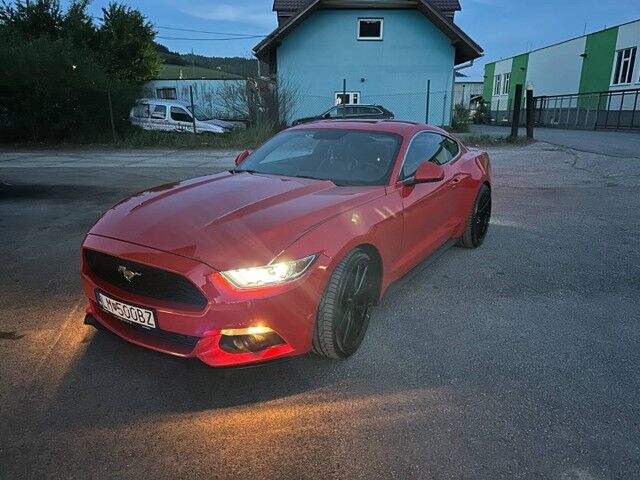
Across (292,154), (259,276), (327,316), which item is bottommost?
(327,316)

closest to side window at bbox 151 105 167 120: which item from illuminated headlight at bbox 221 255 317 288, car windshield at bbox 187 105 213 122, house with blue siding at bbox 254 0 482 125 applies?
car windshield at bbox 187 105 213 122

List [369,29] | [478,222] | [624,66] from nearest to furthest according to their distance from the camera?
[478,222]
[369,29]
[624,66]

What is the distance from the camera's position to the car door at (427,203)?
355cm

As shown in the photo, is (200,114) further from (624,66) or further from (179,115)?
(624,66)

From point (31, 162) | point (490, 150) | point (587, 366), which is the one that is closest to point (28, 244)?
point (587, 366)

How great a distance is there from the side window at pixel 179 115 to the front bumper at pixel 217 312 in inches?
727

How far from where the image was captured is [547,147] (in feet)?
52.8

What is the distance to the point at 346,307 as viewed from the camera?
2.83 meters

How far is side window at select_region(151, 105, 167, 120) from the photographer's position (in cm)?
1961

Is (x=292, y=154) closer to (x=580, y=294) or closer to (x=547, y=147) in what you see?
(x=580, y=294)

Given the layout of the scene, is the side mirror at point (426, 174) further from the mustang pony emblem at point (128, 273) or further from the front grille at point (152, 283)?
the mustang pony emblem at point (128, 273)

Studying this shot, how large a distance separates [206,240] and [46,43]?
19045 millimetres

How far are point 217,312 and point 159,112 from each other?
1928 cm

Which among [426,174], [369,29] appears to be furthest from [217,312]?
[369,29]
